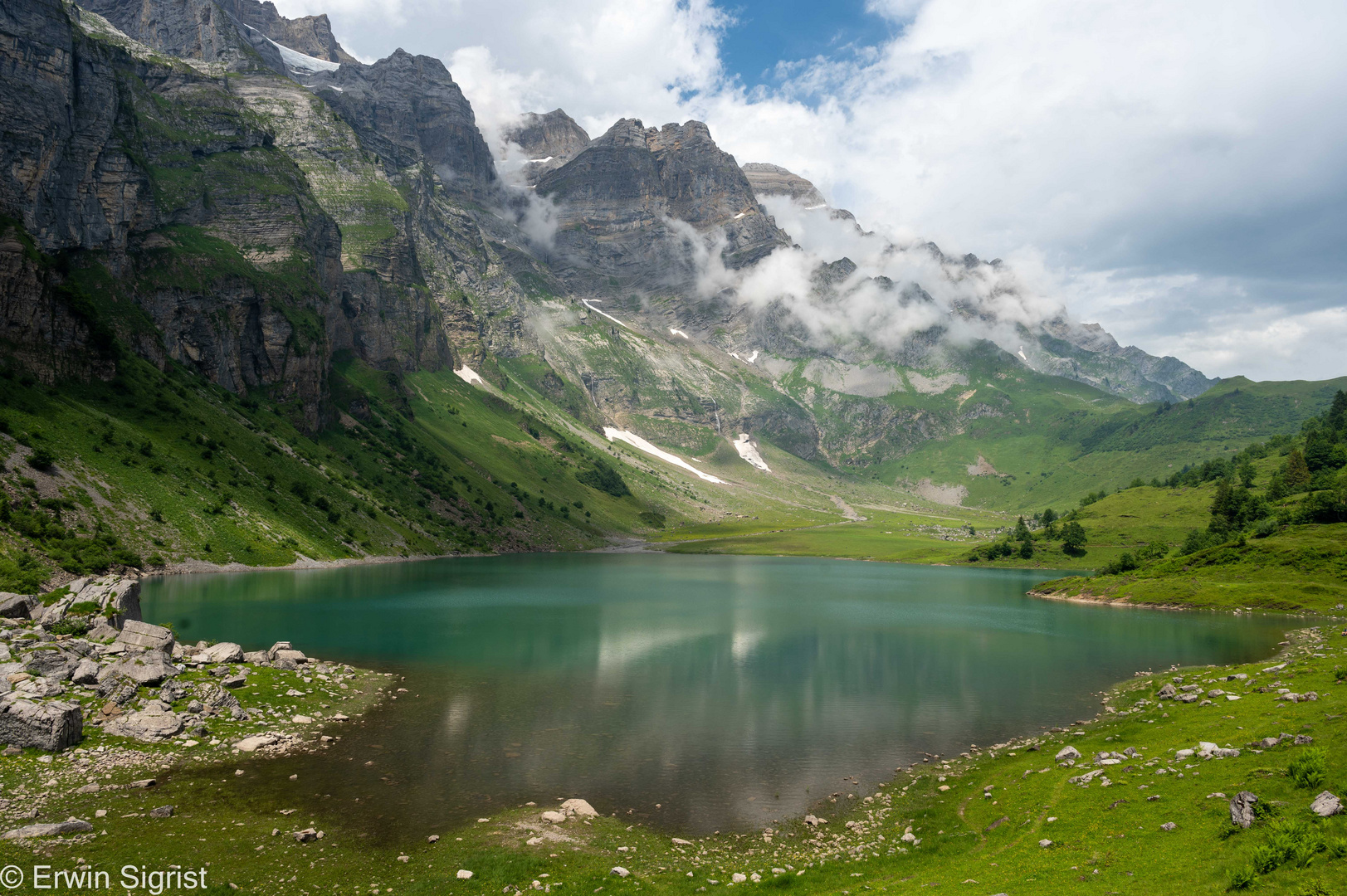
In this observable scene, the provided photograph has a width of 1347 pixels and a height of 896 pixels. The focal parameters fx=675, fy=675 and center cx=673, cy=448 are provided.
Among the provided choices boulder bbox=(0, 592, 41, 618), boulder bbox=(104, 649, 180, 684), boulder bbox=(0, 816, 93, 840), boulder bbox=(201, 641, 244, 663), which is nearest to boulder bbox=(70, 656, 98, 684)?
boulder bbox=(104, 649, 180, 684)

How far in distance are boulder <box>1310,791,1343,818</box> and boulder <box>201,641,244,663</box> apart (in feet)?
137

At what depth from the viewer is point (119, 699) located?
2680cm

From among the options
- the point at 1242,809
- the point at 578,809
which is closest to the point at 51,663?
the point at 578,809

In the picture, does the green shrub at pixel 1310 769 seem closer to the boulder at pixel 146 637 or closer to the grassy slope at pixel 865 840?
the grassy slope at pixel 865 840

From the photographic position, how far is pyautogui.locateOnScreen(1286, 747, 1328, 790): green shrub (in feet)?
51.1

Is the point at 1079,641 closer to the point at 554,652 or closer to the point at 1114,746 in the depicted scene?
the point at 1114,746

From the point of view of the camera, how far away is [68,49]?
447ft

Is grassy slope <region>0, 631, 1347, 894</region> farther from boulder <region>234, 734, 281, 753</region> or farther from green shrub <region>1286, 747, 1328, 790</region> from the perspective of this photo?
boulder <region>234, 734, 281, 753</region>

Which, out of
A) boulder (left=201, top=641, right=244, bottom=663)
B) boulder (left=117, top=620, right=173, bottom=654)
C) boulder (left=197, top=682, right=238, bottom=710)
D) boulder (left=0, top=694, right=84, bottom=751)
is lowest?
boulder (left=197, top=682, right=238, bottom=710)

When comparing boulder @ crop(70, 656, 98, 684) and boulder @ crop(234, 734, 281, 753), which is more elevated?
boulder @ crop(70, 656, 98, 684)

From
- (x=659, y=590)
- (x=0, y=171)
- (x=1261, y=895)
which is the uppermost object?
(x=0, y=171)

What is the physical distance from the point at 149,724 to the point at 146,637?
6.40m

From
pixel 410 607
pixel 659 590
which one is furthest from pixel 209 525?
pixel 659 590

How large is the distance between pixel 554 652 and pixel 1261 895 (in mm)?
46077
